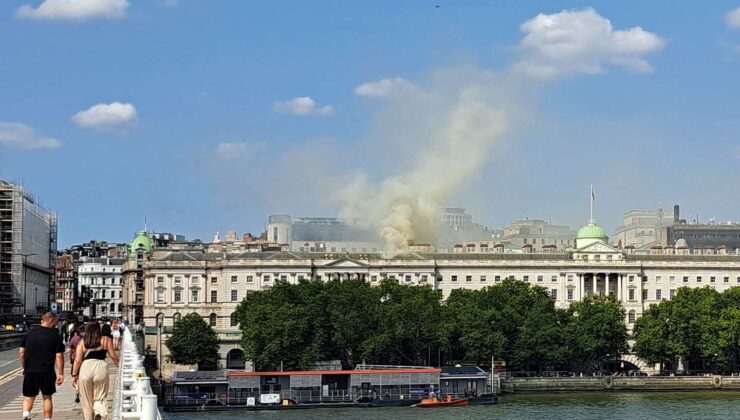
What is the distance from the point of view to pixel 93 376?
21266 mm

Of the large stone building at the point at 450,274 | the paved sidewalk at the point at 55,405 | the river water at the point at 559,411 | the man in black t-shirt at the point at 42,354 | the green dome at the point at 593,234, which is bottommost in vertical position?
the river water at the point at 559,411

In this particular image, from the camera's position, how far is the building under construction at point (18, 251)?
139 meters

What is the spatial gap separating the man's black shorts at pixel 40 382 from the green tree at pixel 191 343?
10613 cm

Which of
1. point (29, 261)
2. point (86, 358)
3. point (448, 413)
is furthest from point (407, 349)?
point (86, 358)

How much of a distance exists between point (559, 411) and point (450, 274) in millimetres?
65901

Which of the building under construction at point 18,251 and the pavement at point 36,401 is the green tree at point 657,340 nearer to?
the building under construction at point 18,251

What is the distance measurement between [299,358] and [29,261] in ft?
161

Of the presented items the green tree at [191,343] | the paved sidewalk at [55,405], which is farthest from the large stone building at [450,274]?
the paved sidewalk at [55,405]

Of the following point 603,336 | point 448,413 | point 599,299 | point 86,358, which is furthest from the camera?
point 599,299

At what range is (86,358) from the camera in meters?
21.6

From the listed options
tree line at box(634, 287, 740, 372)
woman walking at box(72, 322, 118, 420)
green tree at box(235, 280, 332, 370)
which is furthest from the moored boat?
woman walking at box(72, 322, 118, 420)

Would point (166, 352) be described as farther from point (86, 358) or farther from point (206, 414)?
point (86, 358)

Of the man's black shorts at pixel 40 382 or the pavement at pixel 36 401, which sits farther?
the pavement at pixel 36 401

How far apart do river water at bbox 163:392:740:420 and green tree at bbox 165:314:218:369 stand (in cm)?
Answer: 3015
